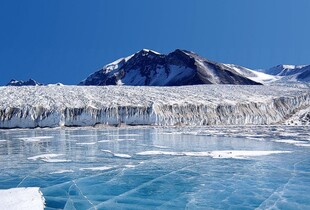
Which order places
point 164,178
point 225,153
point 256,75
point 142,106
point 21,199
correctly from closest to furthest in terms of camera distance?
1. point 21,199
2. point 164,178
3. point 225,153
4. point 142,106
5. point 256,75

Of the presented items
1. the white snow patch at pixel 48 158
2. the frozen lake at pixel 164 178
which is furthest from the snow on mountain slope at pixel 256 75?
the white snow patch at pixel 48 158

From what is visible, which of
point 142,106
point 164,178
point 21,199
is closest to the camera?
point 21,199

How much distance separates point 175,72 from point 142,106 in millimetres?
60674

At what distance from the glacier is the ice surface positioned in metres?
27.3

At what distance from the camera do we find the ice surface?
7133 millimetres

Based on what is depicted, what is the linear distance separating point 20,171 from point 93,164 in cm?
229

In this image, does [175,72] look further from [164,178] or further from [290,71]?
[164,178]

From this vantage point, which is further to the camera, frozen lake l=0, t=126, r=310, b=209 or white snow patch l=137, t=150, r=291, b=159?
white snow patch l=137, t=150, r=291, b=159

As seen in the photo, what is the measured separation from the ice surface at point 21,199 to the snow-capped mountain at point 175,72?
76.6m

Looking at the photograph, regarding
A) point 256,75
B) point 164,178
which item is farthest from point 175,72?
point 164,178

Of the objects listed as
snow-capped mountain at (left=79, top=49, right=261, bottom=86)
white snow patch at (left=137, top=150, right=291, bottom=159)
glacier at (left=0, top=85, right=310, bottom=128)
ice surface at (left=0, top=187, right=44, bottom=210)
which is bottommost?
ice surface at (left=0, top=187, right=44, bottom=210)

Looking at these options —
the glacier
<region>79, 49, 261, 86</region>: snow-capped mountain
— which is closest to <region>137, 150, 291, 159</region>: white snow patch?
the glacier

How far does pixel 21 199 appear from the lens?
7.62m

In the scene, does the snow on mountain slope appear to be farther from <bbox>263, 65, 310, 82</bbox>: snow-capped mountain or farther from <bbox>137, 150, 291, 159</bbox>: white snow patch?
<bbox>137, 150, 291, 159</bbox>: white snow patch
